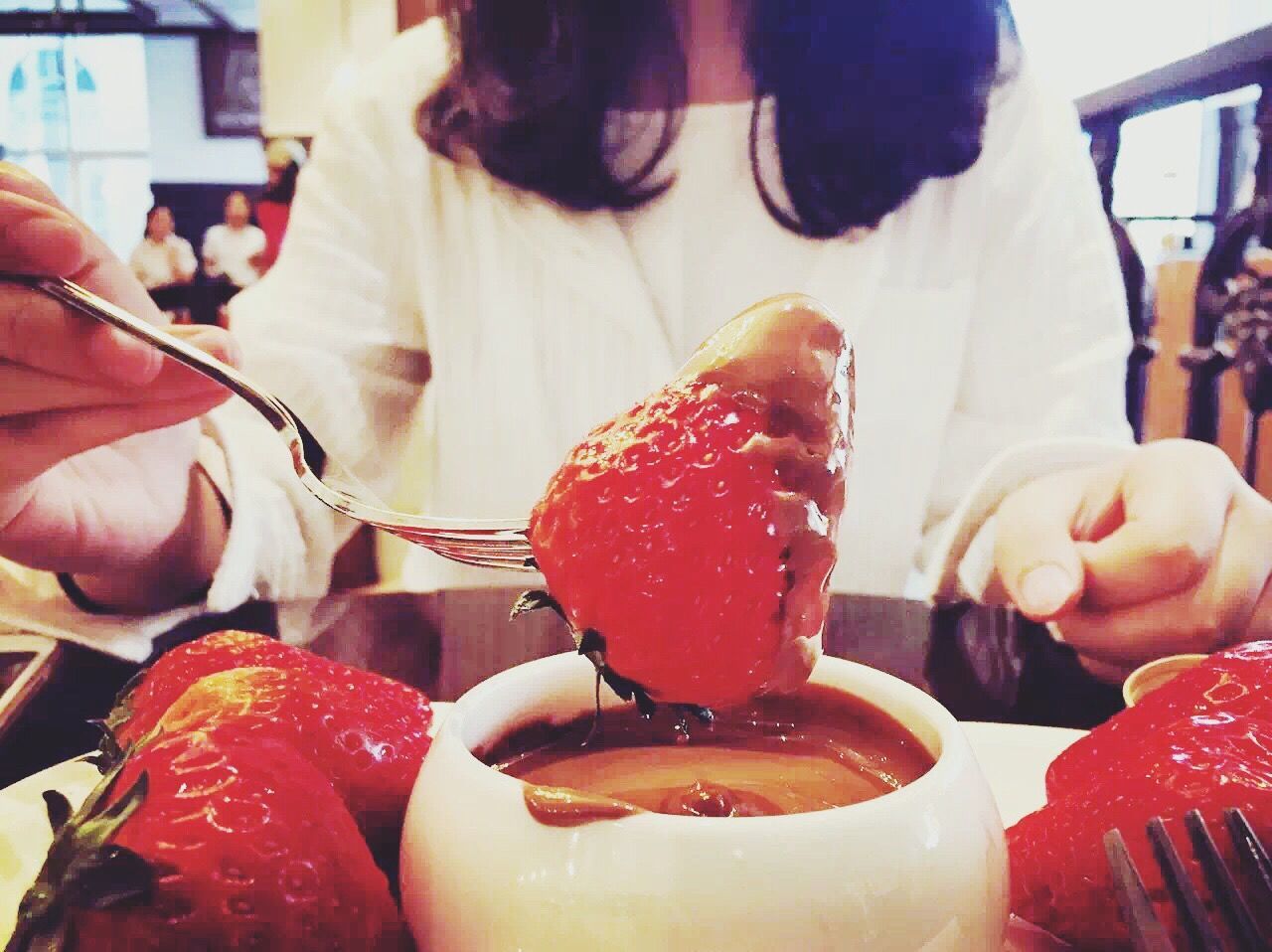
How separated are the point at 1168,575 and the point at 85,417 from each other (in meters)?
0.90

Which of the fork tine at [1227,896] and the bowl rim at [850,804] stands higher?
the bowl rim at [850,804]

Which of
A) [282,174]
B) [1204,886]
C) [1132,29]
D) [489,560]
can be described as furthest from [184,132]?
[1204,886]

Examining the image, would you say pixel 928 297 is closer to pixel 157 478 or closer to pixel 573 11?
pixel 573 11

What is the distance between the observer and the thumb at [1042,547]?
933 mm

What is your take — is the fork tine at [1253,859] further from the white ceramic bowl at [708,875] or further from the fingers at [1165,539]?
the fingers at [1165,539]

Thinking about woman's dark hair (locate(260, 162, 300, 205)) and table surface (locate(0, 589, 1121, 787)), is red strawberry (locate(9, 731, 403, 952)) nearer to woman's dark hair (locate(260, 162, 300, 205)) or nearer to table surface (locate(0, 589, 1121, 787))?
table surface (locate(0, 589, 1121, 787))

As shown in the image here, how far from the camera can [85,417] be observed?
0.82 metres

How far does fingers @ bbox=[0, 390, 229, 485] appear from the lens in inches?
31.9

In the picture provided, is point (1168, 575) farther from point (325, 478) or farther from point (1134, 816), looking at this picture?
point (325, 478)

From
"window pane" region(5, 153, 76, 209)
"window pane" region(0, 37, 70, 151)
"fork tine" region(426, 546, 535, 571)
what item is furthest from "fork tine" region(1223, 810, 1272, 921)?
"window pane" region(0, 37, 70, 151)

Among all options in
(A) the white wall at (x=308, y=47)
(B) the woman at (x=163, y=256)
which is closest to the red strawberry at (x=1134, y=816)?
(A) the white wall at (x=308, y=47)

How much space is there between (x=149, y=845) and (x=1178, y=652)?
84 cm

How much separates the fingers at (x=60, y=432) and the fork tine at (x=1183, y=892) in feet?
2.47

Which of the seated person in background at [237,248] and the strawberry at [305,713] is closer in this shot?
the strawberry at [305,713]
